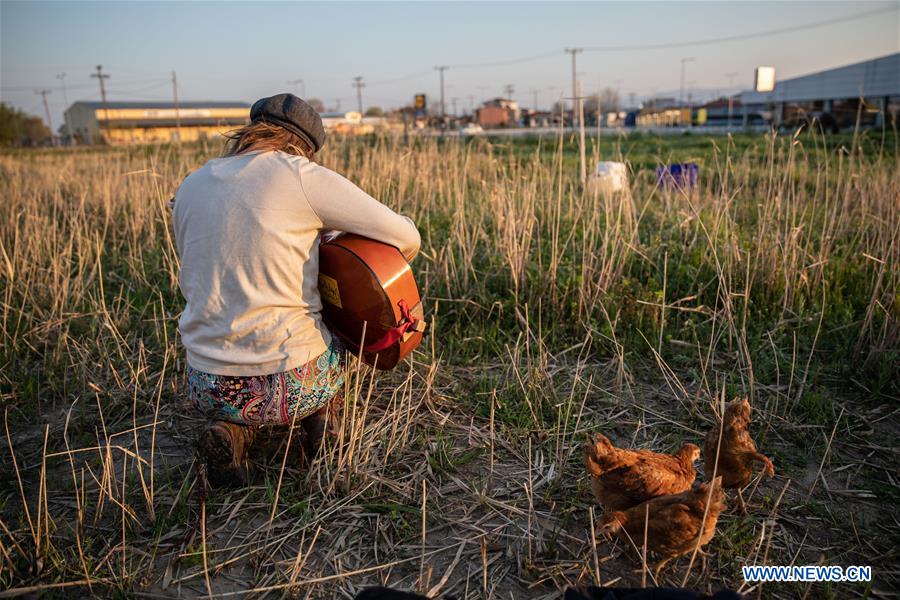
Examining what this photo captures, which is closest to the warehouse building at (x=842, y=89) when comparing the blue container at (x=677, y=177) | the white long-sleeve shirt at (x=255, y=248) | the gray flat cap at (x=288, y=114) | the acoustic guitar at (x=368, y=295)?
the blue container at (x=677, y=177)

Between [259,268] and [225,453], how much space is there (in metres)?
0.72

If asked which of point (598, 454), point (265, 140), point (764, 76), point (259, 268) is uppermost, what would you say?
point (764, 76)

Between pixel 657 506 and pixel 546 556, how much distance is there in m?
0.43

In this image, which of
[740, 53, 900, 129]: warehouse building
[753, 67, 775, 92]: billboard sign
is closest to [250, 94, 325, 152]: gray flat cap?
[753, 67, 775, 92]: billboard sign

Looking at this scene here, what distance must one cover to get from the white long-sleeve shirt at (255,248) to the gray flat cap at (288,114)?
0.62 ft

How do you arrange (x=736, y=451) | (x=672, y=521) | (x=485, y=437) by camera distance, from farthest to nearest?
(x=485, y=437) → (x=736, y=451) → (x=672, y=521)

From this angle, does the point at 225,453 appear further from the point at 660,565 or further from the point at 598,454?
the point at 660,565

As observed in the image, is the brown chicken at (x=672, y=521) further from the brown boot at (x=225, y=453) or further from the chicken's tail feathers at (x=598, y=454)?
the brown boot at (x=225, y=453)

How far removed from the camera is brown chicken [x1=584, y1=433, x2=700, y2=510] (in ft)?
5.90

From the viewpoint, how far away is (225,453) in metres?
2.17

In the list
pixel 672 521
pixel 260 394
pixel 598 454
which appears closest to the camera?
pixel 672 521

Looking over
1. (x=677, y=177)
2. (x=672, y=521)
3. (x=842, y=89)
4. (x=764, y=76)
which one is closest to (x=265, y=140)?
(x=672, y=521)

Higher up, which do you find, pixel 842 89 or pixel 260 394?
pixel 842 89

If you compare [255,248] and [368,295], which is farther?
[368,295]
